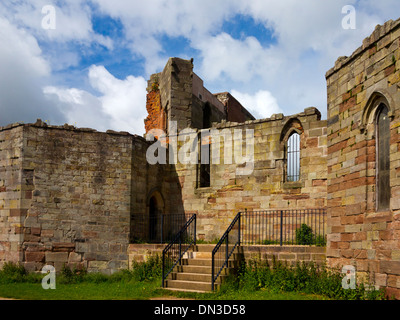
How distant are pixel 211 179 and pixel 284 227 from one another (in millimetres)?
3476

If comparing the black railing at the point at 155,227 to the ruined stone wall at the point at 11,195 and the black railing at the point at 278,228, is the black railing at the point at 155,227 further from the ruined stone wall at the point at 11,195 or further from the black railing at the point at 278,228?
the ruined stone wall at the point at 11,195

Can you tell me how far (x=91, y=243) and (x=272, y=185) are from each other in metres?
6.55

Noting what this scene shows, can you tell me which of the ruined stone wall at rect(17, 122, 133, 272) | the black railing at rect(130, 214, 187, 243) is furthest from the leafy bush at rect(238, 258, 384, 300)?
the ruined stone wall at rect(17, 122, 133, 272)

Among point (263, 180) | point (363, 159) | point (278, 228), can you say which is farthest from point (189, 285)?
point (363, 159)

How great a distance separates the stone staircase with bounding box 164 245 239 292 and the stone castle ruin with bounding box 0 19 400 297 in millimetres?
2312

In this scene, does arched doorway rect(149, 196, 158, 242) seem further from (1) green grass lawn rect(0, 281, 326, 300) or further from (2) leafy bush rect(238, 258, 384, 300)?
(2) leafy bush rect(238, 258, 384, 300)

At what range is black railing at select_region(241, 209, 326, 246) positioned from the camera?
14258 millimetres

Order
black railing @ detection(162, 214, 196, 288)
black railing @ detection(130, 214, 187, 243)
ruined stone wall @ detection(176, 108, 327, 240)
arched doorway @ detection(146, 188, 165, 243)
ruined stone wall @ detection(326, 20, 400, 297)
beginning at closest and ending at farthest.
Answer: ruined stone wall @ detection(326, 20, 400, 297) < black railing @ detection(162, 214, 196, 288) < ruined stone wall @ detection(176, 108, 327, 240) < black railing @ detection(130, 214, 187, 243) < arched doorway @ detection(146, 188, 165, 243)

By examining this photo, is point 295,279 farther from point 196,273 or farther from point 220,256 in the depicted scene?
point 196,273

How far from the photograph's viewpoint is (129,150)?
1612cm

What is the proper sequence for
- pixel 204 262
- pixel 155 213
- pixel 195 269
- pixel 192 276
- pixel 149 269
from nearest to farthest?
pixel 192 276 → pixel 195 269 → pixel 204 262 → pixel 149 269 → pixel 155 213

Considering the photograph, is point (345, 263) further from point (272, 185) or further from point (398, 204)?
point (272, 185)

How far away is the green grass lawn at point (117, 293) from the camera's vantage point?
423 inches

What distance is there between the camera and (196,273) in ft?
40.9
